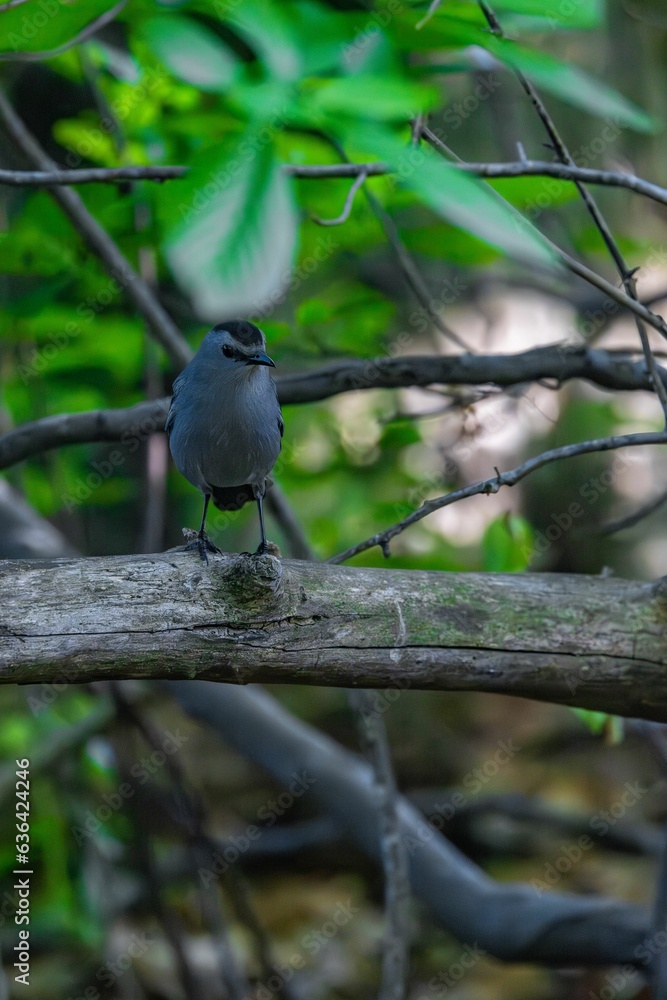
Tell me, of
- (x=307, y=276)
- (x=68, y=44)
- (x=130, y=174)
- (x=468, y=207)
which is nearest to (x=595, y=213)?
(x=130, y=174)

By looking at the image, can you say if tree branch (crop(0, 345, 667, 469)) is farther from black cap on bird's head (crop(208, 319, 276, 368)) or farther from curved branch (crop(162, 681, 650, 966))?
curved branch (crop(162, 681, 650, 966))

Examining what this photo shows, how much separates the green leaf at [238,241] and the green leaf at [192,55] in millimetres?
261

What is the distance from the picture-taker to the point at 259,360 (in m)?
2.54

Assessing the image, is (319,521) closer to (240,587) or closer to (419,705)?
(240,587)

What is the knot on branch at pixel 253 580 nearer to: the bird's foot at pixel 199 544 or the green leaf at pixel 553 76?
the bird's foot at pixel 199 544

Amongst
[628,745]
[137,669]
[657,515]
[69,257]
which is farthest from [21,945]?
[657,515]

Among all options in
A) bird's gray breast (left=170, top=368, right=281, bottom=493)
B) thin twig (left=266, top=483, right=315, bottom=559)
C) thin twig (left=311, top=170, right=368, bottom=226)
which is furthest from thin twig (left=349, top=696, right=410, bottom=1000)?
thin twig (left=311, top=170, right=368, bottom=226)

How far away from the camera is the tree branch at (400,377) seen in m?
2.89

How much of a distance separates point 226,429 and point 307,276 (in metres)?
1.55

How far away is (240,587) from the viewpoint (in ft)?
6.28

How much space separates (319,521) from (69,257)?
1.33 meters

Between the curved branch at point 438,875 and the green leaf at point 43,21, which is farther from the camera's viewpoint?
the curved branch at point 438,875

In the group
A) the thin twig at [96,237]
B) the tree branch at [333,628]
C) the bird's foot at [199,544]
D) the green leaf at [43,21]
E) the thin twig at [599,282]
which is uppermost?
the thin twig at [96,237]

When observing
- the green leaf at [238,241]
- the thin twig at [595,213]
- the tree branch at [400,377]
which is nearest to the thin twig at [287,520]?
the tree branch at [400,377]
